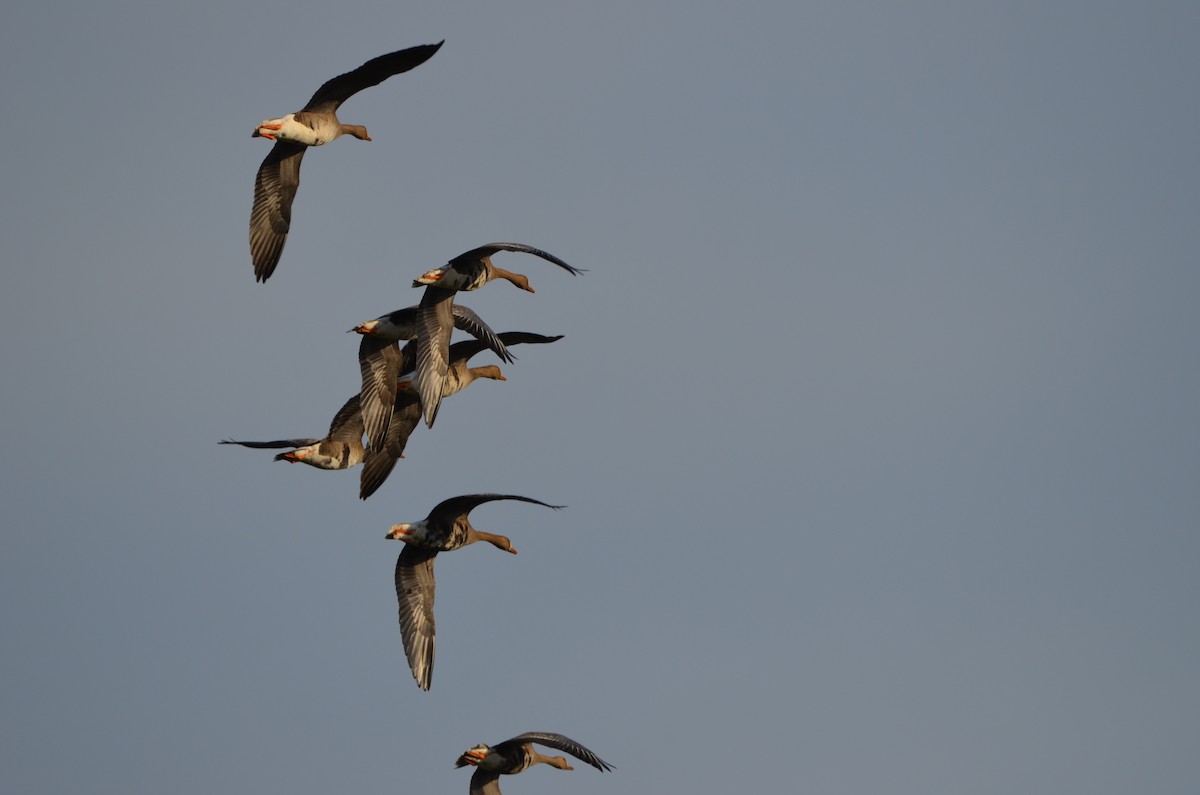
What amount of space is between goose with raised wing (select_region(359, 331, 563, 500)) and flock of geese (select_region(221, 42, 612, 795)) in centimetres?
2

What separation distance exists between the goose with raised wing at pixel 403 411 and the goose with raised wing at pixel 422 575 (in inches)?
35.8

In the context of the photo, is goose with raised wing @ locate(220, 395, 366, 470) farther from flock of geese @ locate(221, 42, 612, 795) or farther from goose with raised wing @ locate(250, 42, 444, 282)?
goose with raised wing @ locate(250, 42, 444, 282)

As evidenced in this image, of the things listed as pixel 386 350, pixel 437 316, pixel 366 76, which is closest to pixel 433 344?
pixel 437 316

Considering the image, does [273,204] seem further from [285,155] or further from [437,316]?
[437,316]

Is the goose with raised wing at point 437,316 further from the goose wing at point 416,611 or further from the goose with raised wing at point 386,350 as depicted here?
the goose wing at point 416,611

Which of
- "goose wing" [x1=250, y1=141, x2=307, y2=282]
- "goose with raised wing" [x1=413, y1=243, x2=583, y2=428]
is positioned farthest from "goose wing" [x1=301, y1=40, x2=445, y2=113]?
"goose with raised wing" [x1=413, y1=243, x2=583, y2=428]

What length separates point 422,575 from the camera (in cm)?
3403

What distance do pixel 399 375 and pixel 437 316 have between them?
2.16m

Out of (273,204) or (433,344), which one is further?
(273,204)

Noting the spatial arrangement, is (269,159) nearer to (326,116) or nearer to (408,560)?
(326,116)

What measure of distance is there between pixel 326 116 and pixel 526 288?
4.84 meters

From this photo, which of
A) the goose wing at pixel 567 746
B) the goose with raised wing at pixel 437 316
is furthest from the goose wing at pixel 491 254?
the goose wing at pixel 567 746

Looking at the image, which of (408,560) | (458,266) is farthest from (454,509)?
(458,266)

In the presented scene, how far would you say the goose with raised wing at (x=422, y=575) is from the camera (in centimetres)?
3325
